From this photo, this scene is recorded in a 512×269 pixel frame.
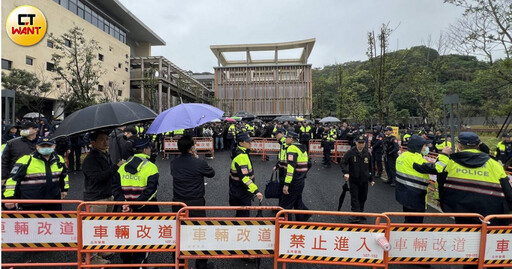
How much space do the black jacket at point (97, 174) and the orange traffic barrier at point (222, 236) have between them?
1335mm

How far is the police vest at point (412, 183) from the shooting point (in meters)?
3.75

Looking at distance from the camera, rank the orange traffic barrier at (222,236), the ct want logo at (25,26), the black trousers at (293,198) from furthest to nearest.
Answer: the ct want logo at (25,26) → the black trousers at (293,198) → the orange traffic barrier at (222,236)

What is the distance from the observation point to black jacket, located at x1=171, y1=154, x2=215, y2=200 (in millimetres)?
3375

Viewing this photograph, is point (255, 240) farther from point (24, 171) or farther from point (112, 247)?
point (24, 171)

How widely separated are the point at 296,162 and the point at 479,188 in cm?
Result: 252

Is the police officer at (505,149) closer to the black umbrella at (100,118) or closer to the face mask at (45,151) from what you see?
the black umbrella at (100,118)

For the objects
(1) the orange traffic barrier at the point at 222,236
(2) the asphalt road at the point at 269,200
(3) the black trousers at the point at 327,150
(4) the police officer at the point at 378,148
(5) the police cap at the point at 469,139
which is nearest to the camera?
(1) the orange traffic barrier at the point at 222,236

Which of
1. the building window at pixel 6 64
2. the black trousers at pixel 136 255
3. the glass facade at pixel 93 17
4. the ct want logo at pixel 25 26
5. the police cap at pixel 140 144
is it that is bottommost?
the black trousers at pixel 136 255

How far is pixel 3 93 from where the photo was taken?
5375mm

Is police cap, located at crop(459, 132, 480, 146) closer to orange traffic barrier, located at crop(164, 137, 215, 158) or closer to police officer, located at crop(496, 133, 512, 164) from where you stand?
police officer, located at crop(496, 133, 512, 164)

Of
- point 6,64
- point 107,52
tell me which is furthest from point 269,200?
point 107,52

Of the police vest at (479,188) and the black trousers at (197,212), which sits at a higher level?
the police vest at (479,188)

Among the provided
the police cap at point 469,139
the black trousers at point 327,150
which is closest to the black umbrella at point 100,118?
the police cap at point 469,139

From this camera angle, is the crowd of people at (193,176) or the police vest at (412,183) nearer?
the crowd of people at (193,176)
